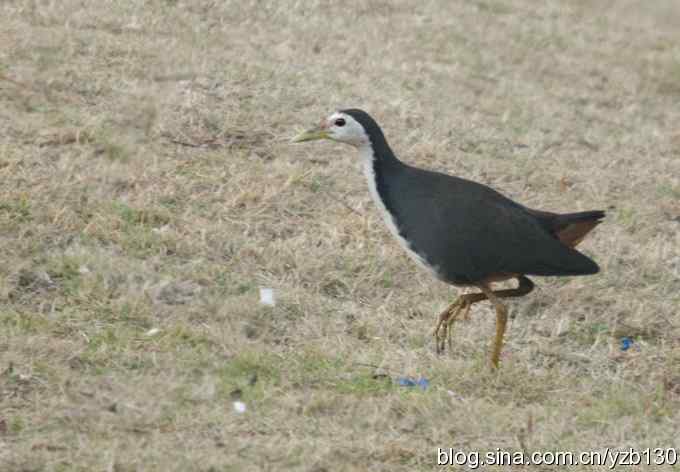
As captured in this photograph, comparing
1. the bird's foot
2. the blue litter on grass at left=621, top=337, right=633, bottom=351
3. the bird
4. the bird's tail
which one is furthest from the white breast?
the blue litter on grass at left=621, top=337, right=633, bottom=351

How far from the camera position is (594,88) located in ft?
37.1

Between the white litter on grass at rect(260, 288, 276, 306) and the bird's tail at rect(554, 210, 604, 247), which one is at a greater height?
the bird's tail at rect(554, 210, 604, 247)

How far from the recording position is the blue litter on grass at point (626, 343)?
21.7ft

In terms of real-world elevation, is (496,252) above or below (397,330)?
above

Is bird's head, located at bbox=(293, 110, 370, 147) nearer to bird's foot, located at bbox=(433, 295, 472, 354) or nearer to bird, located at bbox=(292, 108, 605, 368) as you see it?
bird, located at bbox=(292, 108, 605, 368)

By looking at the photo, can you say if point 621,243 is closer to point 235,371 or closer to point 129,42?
point 235,371

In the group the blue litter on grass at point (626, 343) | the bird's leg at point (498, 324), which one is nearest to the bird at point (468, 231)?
the bird's leg at point (498, 324)

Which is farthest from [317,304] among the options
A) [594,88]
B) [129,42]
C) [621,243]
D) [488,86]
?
[594,88]

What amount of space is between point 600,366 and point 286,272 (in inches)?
68.4

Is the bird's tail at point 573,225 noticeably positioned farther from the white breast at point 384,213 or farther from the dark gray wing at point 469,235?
the white breast at point 384,213

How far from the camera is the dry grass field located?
534cm

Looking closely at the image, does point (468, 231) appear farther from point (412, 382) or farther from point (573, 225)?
point (412, 382)

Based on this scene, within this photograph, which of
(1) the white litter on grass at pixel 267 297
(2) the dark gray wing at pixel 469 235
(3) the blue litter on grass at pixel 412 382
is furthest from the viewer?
(1) the white litter on grass at pixel 267 297

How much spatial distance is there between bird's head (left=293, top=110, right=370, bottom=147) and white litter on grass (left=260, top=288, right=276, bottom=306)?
84 centimetres
